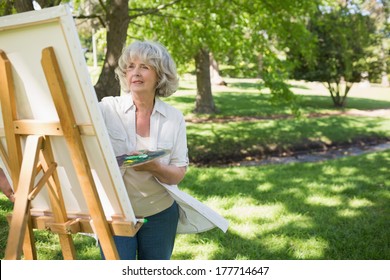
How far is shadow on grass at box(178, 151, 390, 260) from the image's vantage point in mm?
3543

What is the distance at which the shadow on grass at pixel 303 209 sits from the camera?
354 centimetres

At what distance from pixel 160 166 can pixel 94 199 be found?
38cm

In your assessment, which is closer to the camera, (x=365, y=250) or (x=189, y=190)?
(x=365, y=250)

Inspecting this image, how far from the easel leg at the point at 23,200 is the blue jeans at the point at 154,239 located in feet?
2.23

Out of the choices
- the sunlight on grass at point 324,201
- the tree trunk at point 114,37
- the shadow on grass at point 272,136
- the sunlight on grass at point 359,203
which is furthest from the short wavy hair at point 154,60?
the shadow on grass at point 272,136

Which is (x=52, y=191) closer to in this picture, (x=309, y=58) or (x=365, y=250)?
(x=365, y=250)

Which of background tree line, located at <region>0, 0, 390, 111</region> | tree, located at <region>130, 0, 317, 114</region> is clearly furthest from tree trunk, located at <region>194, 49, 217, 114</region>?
tree, located at <region>130, 0, 317, 114</region>

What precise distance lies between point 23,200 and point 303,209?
3423mm

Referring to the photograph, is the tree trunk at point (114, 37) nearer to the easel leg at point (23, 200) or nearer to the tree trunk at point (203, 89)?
the easel leg at point (23, 200)

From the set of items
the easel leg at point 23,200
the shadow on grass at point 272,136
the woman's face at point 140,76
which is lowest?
the shadow on grass at point 272,136

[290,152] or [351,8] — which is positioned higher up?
[351,8]

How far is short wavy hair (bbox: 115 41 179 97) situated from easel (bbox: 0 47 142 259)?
58 centimetres
